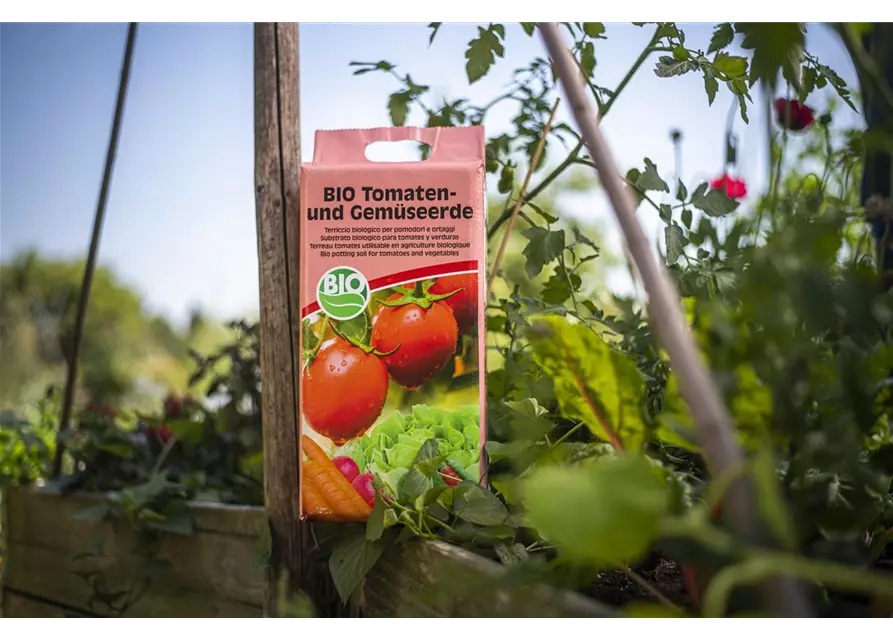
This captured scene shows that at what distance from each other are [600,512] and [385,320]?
2.04ft

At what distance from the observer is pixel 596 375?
705mm

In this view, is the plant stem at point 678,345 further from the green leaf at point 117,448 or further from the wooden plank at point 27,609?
the wooden plank at point 27,609

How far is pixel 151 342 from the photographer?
7113 mm

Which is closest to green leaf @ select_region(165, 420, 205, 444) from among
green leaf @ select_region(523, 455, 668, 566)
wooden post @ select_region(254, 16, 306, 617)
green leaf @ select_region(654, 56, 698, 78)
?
wooden post @ select_region(254, 16, 306, 617)

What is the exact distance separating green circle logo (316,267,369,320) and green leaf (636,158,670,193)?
0.39m

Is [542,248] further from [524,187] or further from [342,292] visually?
[342,292]

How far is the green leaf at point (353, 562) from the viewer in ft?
3.22

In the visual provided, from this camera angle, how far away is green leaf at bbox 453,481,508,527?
92cm

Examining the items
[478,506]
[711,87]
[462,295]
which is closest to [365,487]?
[478,506]

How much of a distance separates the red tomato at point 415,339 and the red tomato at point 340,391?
0.04 metres

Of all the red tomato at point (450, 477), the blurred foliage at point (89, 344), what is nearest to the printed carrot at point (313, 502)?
the red tomato at point (450, 477)

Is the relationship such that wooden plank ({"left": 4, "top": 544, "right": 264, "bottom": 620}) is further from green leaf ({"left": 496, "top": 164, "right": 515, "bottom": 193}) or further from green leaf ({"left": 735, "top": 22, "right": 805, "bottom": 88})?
green leaf ({"left": 735, "top": 22, "right": 805, "bottom": 88})
